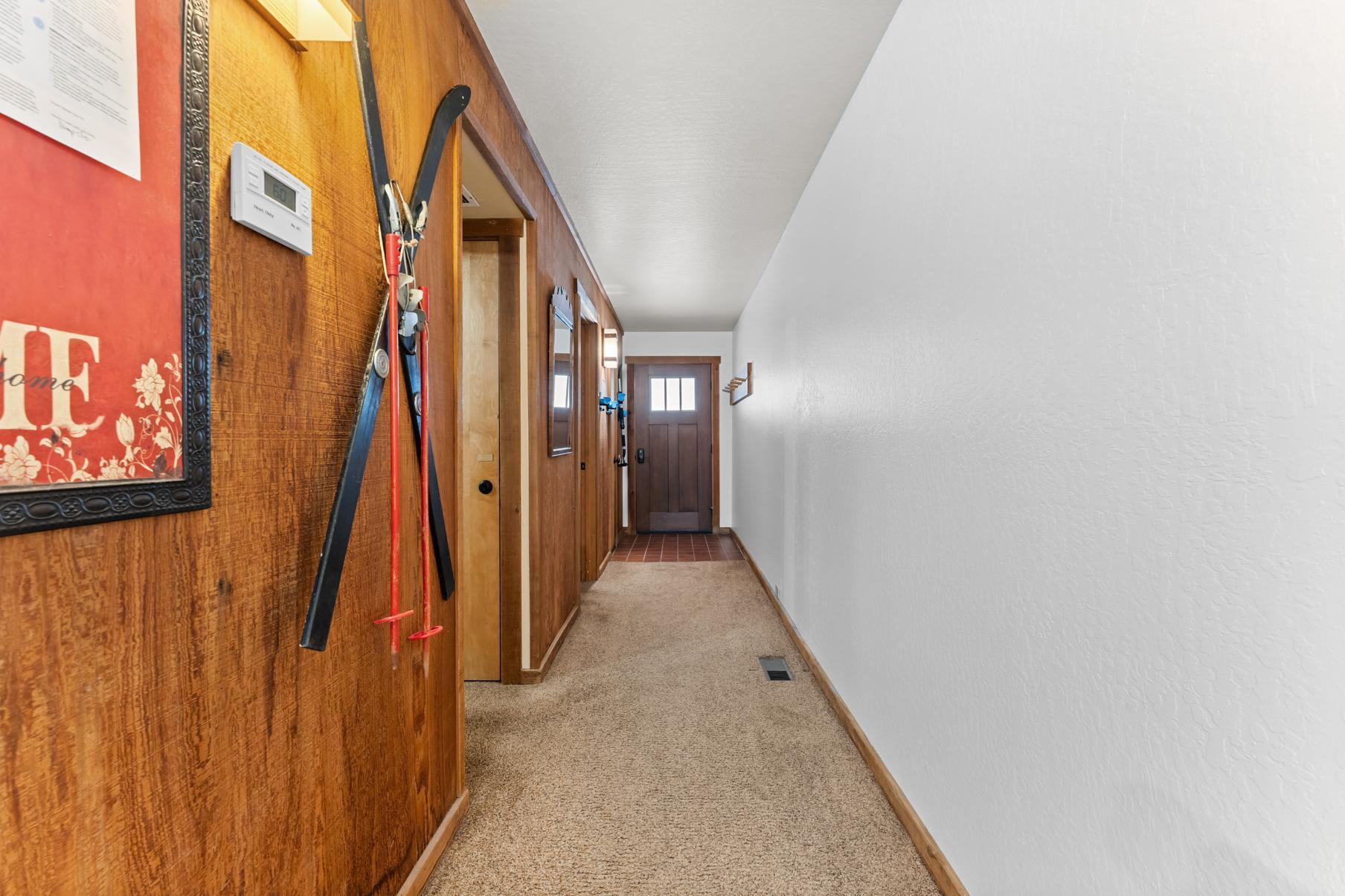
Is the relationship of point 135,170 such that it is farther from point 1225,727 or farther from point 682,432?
point 682,432

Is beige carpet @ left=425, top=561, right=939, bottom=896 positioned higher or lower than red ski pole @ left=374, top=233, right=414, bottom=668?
lower

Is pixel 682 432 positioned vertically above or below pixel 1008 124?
below

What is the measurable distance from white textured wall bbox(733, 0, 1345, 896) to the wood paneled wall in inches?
49.2

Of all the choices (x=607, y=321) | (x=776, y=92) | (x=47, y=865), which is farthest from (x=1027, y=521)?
(x=607, y=321)

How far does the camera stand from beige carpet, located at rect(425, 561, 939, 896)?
1.60 metres

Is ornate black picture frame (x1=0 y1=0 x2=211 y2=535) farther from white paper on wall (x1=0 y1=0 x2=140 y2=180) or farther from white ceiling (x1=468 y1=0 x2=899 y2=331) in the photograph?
white ceiling (x1=468 y1=0 x2=899 y2=331)

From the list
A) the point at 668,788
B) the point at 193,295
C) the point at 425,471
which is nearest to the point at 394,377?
the point at 425,471

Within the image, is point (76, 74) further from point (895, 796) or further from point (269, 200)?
point (895, 796)

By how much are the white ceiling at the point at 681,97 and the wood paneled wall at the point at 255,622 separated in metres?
0.50

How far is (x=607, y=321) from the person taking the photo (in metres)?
5.48

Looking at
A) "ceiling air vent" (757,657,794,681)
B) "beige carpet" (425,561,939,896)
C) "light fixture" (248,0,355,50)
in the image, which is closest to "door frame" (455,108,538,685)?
"beige carpet" (425,561,939,896)

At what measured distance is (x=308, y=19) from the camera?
103 centimetres

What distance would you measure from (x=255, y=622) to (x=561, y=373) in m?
2.48

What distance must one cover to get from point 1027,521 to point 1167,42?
744 mm
